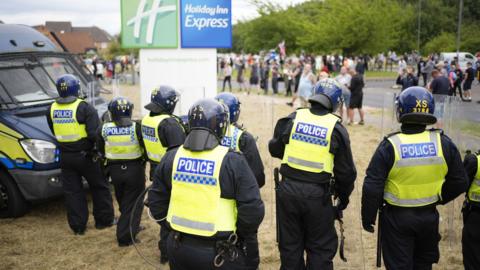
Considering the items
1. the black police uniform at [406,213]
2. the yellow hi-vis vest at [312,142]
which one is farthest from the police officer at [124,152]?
the black police uniform at [406,213]

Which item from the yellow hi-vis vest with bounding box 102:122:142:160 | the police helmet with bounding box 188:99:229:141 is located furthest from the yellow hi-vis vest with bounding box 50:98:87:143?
the police helmet with bounding box 188:99:229:141

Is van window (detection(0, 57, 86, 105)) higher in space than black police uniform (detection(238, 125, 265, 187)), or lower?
higher

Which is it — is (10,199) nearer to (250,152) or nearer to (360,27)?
(250,152)

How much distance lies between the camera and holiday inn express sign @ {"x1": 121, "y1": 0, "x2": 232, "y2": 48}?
13.4 metres

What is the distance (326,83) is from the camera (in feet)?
15.2

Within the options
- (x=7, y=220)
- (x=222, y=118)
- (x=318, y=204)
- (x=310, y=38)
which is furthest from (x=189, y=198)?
(x=310, y=38)

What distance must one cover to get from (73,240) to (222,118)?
4.24 m

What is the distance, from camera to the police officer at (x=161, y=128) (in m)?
5.53

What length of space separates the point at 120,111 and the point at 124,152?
547mm

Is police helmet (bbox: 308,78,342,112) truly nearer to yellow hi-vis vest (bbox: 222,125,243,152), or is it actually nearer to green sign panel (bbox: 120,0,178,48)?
yellow hi-vis vest (bbox: 222,125,243,152)

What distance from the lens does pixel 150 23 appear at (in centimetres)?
1359

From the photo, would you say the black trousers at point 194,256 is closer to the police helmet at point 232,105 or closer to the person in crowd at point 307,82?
the police helmet at point 232,105

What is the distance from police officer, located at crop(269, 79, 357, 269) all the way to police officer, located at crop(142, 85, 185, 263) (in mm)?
1544

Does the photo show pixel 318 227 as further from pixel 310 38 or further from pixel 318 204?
pixel 310 38
